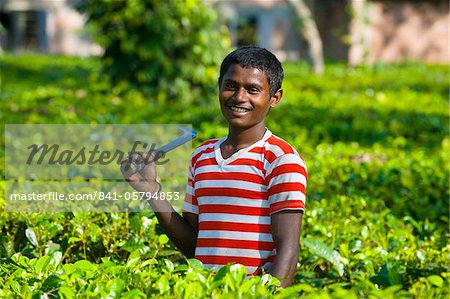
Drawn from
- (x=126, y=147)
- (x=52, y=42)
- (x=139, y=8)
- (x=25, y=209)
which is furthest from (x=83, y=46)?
(x=25, y=209)

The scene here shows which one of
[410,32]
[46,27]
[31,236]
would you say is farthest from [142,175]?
[46,27]

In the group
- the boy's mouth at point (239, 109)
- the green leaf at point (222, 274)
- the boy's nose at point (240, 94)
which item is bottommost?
the green leaf at point (222, 274)

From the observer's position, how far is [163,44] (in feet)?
35.6

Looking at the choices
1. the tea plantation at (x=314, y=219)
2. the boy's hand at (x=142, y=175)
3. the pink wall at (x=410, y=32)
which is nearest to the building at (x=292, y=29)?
the pink wall at (x=410, y=32)

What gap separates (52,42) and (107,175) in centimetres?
2624

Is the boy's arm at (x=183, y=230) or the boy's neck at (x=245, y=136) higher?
the boy's neck at (x=245, y=136)

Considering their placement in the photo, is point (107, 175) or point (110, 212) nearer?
point (110, 212)

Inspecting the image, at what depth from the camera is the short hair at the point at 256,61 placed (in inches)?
123

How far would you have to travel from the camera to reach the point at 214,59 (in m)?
11.0

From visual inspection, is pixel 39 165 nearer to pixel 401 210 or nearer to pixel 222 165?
pixel 401 210

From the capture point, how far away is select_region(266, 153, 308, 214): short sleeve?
3041 mm

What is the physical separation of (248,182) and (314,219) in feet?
4.59

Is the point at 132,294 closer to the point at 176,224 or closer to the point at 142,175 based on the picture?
the point at 142,175

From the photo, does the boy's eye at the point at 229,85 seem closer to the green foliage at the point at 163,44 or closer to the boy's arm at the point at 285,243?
the boy's arm at the point at 285,243
